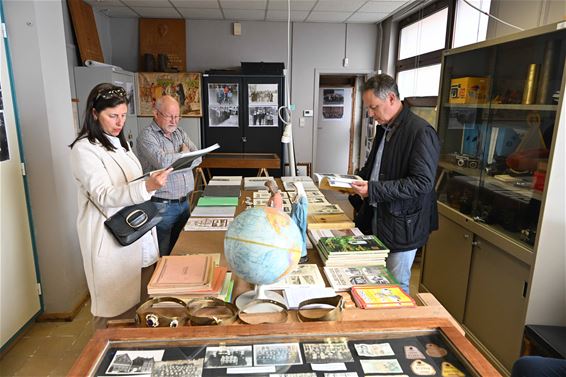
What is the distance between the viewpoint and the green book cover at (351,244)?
62.6 inches

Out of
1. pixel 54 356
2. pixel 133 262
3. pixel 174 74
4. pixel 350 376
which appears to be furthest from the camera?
pixel 174 74

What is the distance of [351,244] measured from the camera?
1655mm

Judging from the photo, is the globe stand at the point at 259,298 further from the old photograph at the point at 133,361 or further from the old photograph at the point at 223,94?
the old photograph at the point at 223,94

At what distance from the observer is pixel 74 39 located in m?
4.55

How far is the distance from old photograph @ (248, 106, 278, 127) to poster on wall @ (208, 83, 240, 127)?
0.22 meters

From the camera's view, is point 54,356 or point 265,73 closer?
point 54,356

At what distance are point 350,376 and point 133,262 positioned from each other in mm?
1196

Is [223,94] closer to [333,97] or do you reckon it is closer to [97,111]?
[333,97]

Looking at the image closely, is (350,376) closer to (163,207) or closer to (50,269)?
(163,207)

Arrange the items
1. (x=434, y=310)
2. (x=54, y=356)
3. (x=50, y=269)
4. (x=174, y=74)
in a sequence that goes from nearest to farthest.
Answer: (x=434, y=310) < (x=54, y=356) < (x=50, y=269) < (x=174, y=74)

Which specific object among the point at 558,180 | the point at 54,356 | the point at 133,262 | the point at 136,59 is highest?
the point at 136,59

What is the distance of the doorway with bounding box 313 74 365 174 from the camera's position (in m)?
6.95

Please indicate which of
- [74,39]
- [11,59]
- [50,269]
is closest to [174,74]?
[74,39]

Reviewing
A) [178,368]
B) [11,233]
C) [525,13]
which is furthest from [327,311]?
[525,13]
